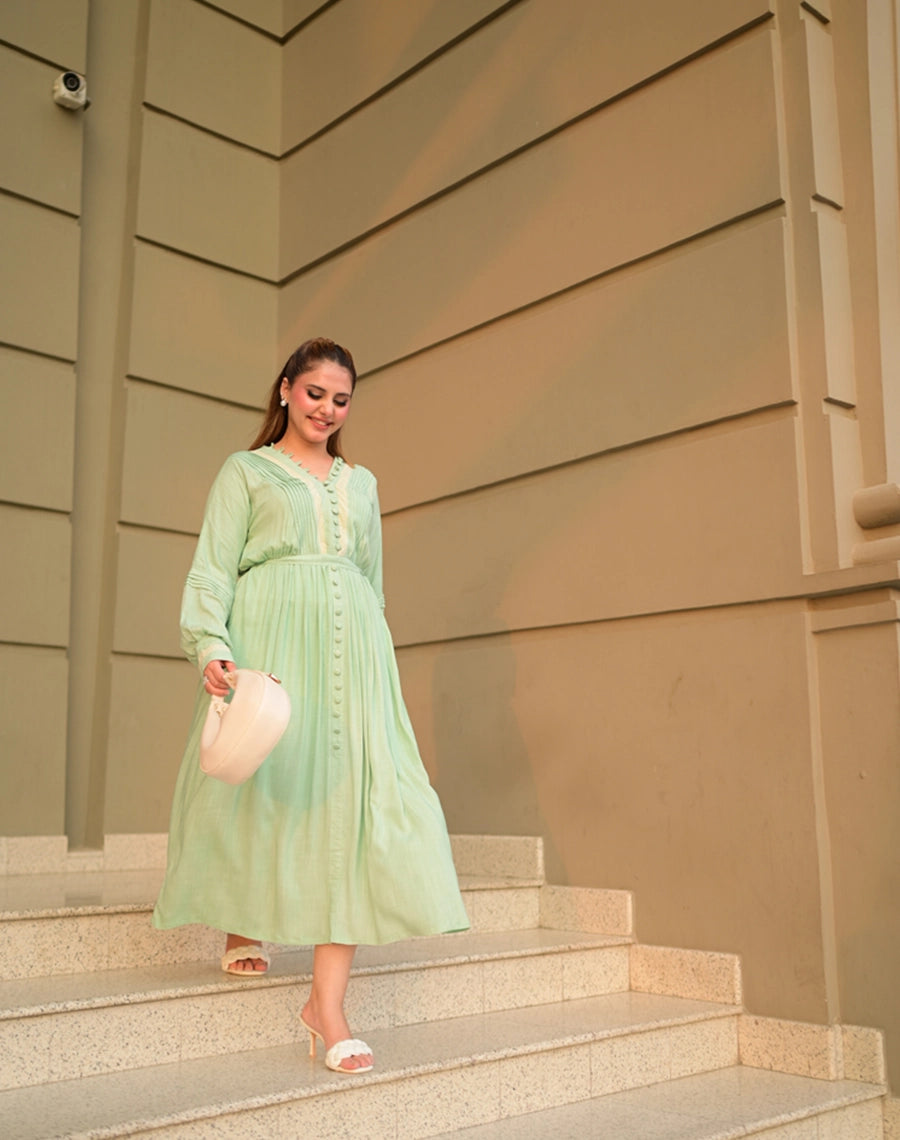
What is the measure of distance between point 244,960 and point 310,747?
0.65m

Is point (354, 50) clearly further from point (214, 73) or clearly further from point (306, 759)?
point (306, 759)

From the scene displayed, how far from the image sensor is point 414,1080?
2.66 meters

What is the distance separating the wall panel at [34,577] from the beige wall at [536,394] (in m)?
0.01

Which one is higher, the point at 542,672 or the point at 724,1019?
the point at 542,672

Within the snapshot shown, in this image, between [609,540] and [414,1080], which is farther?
[609,540]

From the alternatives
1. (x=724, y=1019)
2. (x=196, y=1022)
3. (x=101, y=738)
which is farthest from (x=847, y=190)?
(x=101, y=738)

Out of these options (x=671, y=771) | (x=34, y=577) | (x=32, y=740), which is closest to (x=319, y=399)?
(x=671, y=771)

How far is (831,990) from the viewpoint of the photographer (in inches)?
128

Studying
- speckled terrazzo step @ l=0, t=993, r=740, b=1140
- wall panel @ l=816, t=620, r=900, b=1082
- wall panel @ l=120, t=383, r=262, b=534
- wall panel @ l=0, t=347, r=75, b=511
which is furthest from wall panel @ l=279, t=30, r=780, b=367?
speckled terrazzo step @ l=0, t=993, r=740, b=1140

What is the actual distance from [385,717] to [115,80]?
12.6ft

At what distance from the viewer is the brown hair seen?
2.91m

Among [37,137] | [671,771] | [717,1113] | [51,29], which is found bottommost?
[717,1113]

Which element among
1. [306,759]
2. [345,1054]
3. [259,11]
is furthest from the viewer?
[259,11]

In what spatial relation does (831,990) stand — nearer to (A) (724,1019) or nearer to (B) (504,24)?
(A) (724,1019)
